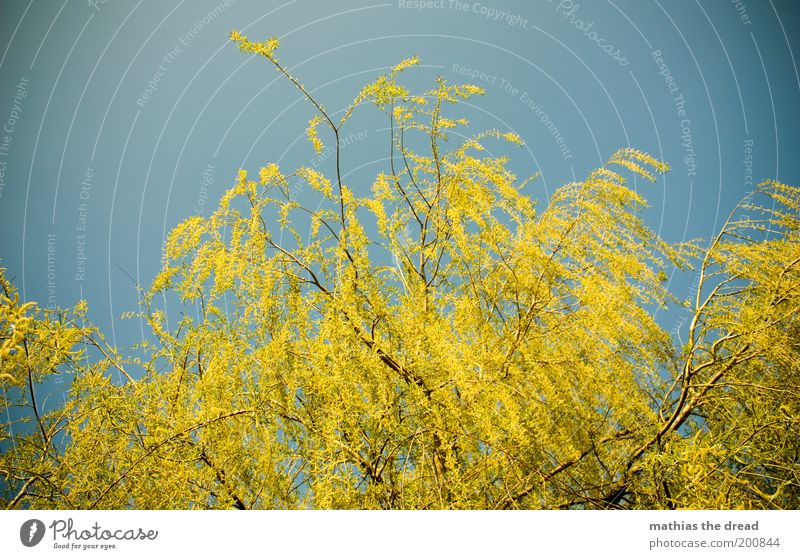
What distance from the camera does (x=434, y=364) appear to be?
1982mm

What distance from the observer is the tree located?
185cm

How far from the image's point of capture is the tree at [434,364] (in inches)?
72.7

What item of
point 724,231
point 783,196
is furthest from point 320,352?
point 783,196

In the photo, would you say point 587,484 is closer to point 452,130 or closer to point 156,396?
point 452,130

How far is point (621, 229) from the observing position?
2082mm

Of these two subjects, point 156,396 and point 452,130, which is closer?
point 156,396
